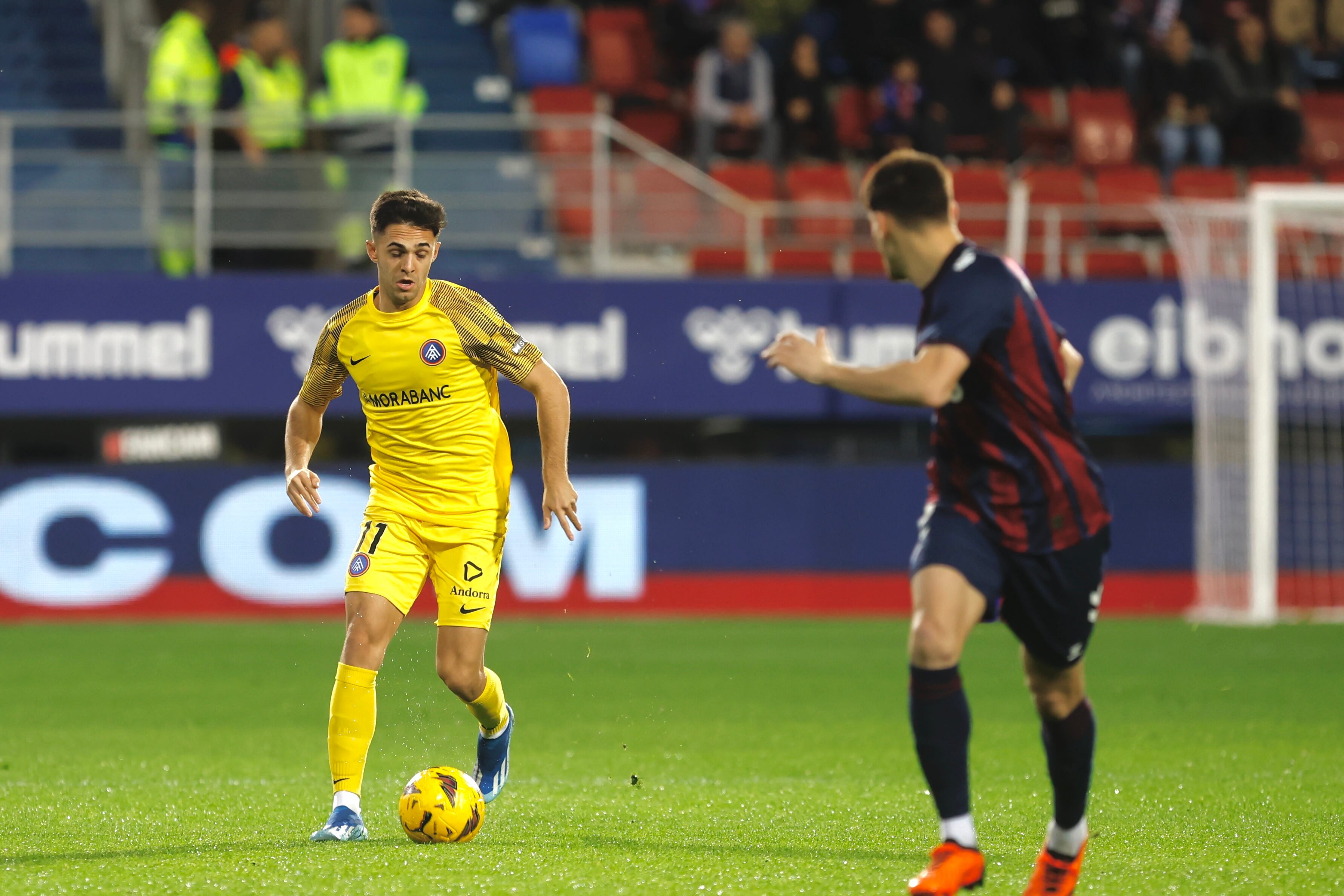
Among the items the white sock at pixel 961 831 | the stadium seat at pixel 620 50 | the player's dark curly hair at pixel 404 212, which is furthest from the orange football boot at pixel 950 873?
the stadium seat at pixel 620 50

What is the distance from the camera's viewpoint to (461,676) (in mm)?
5719

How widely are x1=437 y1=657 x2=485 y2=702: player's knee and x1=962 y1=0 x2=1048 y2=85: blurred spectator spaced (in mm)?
13226

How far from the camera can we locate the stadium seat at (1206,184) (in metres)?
16.8

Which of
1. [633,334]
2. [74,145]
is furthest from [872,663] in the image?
[74,145]

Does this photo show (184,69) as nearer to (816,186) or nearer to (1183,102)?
(816,186)

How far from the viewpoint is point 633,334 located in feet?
49.6

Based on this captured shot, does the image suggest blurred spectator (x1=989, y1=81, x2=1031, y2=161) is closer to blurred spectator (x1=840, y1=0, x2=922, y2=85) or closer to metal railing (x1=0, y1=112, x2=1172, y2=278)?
blurred spectator (x1=840, y1=0, x2=922, y2=85)

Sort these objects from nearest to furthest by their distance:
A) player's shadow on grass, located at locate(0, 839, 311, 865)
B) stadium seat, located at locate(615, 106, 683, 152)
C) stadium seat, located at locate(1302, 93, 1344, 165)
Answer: player's shadow on grass, located at locate(0, 839, 311, 865), stadium seat, located at locate(615, 106, 683, 152), stadium seat, located at locate(1302, 93, 1344, 165)

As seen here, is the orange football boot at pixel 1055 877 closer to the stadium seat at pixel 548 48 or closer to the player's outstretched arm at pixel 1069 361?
the player's outstretched arm at pixel 1069 361

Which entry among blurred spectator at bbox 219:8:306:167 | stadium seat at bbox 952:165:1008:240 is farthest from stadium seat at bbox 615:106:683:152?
blurred spectator at bbox 219:8:306:167

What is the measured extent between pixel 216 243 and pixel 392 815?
9.77m

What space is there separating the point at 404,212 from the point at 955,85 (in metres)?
12.0

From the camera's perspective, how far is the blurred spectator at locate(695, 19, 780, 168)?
632 inches

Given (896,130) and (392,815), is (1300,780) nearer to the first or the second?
(392,815)
